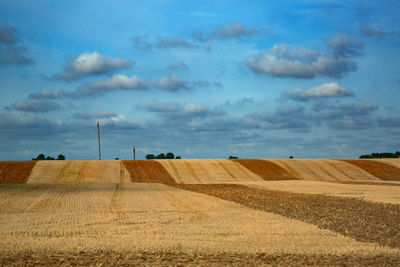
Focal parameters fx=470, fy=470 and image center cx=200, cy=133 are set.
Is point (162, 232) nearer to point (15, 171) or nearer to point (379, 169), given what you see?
point (15, 171)

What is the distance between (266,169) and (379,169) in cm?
1786

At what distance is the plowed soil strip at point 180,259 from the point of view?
13781 mm

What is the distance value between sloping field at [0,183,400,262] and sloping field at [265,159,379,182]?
40.6 meters

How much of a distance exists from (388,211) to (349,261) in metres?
14.0

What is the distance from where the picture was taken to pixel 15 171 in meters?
62.8

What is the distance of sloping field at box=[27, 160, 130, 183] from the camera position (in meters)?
58.6

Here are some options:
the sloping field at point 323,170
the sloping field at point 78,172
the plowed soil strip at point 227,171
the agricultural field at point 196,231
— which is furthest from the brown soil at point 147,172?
the agricultural field at point 196,231

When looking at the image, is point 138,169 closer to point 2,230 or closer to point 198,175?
point 198,175

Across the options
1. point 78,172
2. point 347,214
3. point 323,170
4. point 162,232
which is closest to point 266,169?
point 323,170

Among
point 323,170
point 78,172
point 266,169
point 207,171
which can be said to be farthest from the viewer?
point 323,170

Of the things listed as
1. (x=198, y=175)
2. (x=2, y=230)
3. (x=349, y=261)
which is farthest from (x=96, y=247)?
(x=198, y=175)

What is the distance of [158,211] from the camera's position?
26.7 meters

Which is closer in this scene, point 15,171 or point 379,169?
point 15,171

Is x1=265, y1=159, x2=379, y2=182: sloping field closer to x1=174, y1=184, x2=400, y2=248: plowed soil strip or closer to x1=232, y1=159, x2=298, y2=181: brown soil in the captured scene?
x1=232, y1=159, x2=298, y2=181: brown soil
